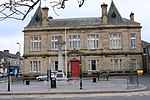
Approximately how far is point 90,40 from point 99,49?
2.56 metres

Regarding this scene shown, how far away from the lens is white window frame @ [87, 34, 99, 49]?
59.3 m

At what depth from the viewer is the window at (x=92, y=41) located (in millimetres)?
59344

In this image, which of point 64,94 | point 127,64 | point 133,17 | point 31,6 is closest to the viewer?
point 31,6

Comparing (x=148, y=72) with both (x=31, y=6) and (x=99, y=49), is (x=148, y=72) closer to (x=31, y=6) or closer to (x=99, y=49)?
(x=99, y=49)

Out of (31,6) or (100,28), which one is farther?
(100,28)

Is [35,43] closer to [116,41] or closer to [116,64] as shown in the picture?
[116,41]

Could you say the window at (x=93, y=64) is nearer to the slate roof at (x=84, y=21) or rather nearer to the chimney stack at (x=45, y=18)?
the slate roof at (x=84, y=21)

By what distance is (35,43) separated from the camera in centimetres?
Answer: 6084

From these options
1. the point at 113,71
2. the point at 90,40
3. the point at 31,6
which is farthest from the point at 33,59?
the point at 31,6

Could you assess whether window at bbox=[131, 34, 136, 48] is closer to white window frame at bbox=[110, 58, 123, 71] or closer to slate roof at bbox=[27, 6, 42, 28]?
white window frame at bbox=[110, 58, 123, 71]

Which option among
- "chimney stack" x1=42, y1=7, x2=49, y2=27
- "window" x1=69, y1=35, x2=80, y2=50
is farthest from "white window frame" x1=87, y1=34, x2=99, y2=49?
"chimney stack" x1=42, y1=7, x2=49, y2=27

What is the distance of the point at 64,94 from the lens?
2480cm

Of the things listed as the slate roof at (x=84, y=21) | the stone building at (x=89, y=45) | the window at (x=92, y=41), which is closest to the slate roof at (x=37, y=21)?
the slate roof at (x=84, y=21)

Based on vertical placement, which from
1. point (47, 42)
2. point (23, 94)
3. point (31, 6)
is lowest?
point (23, 94)
